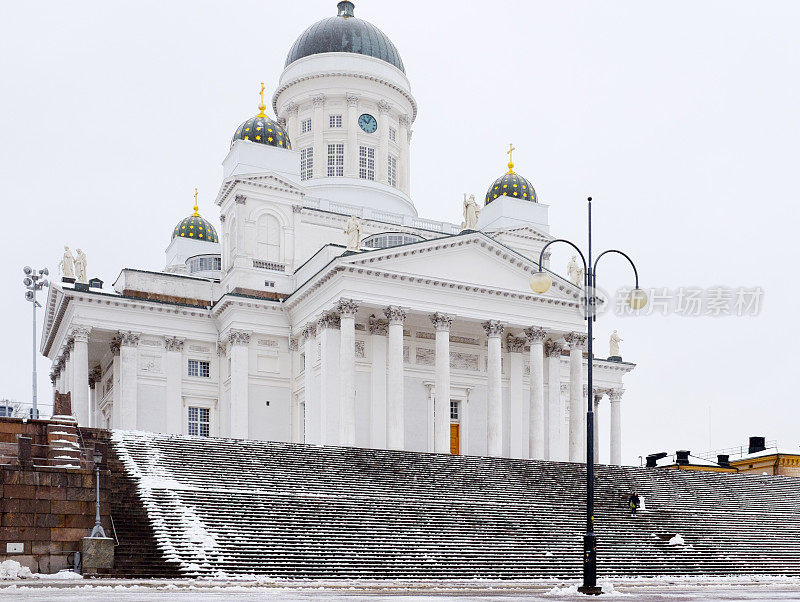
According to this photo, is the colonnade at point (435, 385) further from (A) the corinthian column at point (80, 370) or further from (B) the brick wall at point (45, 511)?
(B) the brick wall at point (45, 511)

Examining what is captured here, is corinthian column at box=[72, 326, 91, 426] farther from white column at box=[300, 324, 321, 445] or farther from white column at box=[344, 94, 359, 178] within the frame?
white column at box=[344, 94, 359, 178]

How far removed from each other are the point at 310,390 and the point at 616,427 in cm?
2462

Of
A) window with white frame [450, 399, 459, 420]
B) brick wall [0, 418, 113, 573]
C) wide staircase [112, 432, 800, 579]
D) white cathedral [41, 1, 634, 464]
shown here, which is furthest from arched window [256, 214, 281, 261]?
brick wall [0, 418, 113, 573]

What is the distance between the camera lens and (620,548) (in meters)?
Result: 30.8

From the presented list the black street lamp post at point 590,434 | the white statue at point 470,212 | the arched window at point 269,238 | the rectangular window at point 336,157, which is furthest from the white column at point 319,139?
the black street lamp post at point 590,434

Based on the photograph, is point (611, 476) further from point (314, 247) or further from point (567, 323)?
point (314, 247)

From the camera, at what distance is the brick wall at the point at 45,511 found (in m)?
24.3

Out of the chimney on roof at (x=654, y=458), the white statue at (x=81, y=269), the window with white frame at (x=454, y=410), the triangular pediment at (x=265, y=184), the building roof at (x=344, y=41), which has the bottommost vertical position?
the chimney on roof at (x=654, y=458)

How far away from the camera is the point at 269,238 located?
58312 millimetres

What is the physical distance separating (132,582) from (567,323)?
37.0 meters

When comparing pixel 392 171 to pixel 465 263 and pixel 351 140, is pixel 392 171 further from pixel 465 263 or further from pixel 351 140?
pixel 465 263

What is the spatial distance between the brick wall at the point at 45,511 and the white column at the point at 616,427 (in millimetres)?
45215

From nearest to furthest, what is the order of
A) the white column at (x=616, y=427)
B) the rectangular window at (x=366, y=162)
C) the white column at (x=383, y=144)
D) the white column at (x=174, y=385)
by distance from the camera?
1. the white column at (x=174, y=385)
2. the white column at (x=616, y=427)
3. the rectangular window at (x=366, y=162)
4. the white column at (x=383, y=144)

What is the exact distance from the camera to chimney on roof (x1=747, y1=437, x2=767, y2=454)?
6550cm
